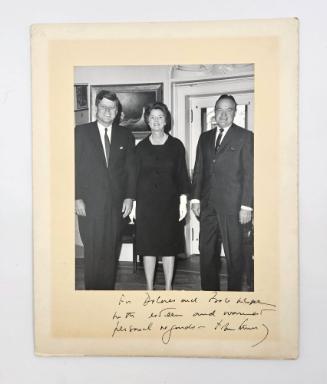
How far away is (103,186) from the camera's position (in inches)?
40.8

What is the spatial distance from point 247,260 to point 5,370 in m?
0.59

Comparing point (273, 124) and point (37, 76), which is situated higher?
point (37, 76)

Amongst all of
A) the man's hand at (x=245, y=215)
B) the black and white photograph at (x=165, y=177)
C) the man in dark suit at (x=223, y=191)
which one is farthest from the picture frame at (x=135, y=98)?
the man's hand at (x=245, y=215)

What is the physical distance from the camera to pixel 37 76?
104cm

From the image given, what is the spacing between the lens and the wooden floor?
3.37 ft

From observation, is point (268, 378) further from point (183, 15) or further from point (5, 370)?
point (183, 15)

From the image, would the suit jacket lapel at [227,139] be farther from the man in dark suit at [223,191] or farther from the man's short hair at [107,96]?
the man's short hair at [107,96]

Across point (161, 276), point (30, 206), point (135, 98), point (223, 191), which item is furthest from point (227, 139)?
point (30, 206)

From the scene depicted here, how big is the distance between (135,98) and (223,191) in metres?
0.28

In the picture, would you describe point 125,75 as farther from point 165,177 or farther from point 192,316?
point 192,316

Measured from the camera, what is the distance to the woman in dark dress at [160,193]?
1027 millimetres

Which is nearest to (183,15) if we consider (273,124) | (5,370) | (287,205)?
(273,124)

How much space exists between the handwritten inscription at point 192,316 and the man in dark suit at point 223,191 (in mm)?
73

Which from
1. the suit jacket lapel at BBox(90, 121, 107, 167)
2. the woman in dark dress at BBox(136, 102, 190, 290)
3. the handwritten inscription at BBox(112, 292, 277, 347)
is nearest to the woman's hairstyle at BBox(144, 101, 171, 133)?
the woman in dark dress at BBox(136, 102, 190, 290)
